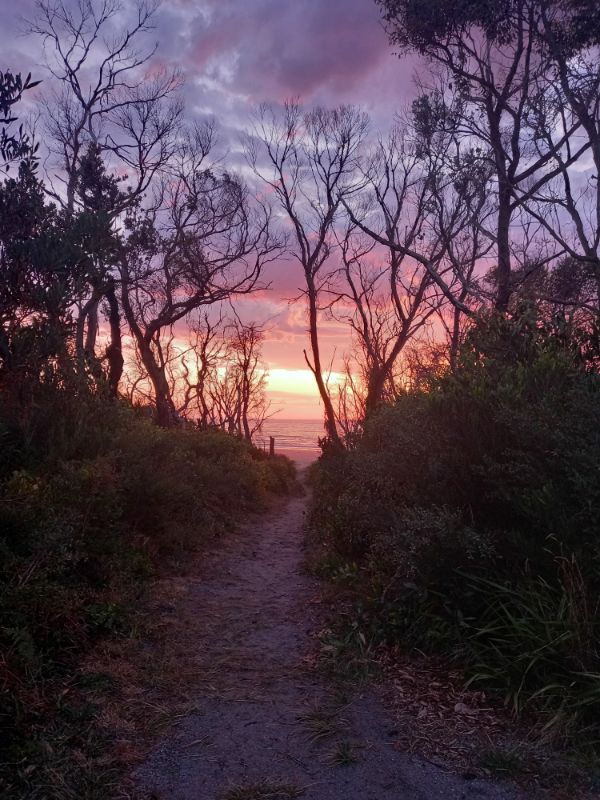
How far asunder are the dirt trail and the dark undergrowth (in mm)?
473

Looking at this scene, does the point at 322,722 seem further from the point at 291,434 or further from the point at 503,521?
the point at 291,434

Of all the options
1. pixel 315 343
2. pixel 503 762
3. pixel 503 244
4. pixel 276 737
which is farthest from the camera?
pixel 315 343

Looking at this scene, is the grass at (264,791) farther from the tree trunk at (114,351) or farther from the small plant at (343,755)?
the tree trunk at (114,351)

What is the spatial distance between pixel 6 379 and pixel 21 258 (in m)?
1.34

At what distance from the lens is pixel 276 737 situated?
4.02 metres

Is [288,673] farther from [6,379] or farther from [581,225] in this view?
[581,225]

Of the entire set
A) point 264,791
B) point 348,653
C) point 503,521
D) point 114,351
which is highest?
point 114,351

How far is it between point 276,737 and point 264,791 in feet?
2.01

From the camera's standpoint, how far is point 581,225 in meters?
13.5

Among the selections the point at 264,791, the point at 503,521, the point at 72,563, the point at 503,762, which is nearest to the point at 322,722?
the point at 264,791

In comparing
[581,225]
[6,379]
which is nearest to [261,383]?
[581,225]

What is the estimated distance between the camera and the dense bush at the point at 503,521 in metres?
4.27

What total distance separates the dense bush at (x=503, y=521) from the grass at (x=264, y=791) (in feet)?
5.22

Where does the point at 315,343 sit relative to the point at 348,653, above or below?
above
